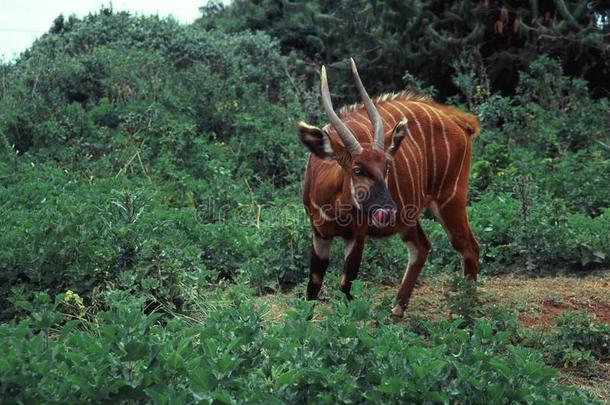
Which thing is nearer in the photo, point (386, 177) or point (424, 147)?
point (386, 177)

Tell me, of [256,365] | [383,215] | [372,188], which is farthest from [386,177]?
[256,365]

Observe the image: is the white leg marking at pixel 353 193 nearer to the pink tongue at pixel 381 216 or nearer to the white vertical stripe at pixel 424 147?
the pink tongue at pixel 381 216

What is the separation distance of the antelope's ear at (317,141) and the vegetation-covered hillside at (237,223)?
90 cm

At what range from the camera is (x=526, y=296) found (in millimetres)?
6945

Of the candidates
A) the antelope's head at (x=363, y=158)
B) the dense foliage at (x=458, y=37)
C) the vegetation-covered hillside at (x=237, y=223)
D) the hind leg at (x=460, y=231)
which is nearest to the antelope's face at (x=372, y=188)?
the antelope's head at (x=363, y=158)

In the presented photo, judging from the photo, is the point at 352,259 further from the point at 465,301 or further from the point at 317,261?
the point at 465,301

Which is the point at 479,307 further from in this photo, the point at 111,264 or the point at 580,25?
the point at 580,25

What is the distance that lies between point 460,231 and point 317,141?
5.06ft

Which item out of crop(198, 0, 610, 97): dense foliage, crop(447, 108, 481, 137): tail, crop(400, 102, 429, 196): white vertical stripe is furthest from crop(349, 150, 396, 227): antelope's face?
crop(198, 0, 610, 97): dense foliage

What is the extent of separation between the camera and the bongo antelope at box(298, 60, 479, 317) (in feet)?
19.2

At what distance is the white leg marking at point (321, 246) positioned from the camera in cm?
625

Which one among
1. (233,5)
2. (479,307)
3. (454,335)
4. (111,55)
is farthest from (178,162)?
(233,5)

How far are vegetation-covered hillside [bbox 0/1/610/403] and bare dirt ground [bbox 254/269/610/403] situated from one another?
6.9 inches

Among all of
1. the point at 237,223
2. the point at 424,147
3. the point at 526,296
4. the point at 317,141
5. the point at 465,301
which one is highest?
the point at 317,141
